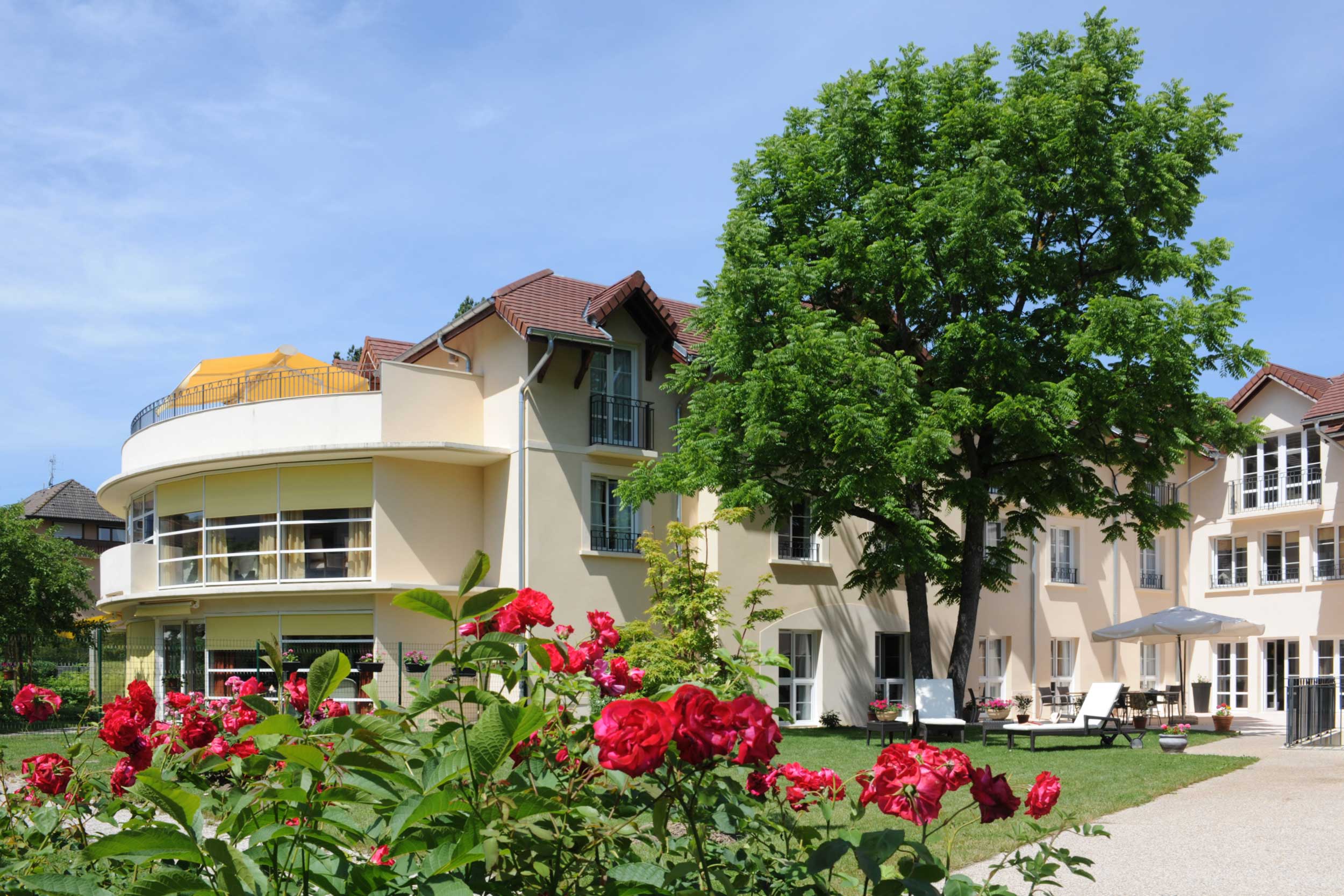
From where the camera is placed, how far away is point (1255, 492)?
103ft

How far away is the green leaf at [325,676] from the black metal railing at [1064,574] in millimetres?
29175

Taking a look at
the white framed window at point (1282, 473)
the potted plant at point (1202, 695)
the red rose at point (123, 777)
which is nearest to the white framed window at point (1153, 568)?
the white framed window at point (1282, 473)

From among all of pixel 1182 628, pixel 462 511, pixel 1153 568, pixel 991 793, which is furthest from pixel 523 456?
pixel 991 793

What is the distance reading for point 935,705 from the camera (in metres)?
20.2

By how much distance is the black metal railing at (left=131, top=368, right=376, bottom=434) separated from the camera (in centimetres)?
2403

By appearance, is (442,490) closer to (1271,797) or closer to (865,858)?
(1271,797)

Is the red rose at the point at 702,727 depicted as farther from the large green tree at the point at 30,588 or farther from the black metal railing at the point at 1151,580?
the large green tree at the point at 30,588

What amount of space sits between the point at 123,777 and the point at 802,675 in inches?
868

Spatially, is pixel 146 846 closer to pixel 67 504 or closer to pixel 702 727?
pixel 702 727

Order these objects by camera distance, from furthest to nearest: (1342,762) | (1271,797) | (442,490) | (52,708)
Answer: (442,490), (1342,762), (1271,797), (52,708)

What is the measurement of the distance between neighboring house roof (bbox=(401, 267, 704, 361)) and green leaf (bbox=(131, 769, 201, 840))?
1982 centimetres

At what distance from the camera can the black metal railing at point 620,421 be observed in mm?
23406

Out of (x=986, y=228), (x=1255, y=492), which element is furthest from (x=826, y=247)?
(x=1255, y=492)

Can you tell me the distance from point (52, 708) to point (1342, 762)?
16.4 metres
